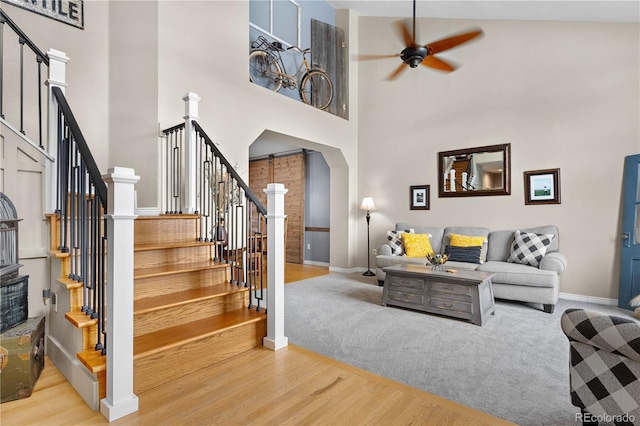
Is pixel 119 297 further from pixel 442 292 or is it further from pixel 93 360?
pixel 442 292

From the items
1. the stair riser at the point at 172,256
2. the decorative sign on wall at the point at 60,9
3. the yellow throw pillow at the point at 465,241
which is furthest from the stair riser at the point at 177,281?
the yellow throw pillow at the point at 465,241

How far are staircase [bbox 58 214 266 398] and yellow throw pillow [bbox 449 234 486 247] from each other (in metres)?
3.47

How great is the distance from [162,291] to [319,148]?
4.26m

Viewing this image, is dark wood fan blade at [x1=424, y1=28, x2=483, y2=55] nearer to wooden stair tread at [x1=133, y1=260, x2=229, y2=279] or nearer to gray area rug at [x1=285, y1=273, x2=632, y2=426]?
gray area rug at [x1=285, y1=273, x2=632, y2=426]

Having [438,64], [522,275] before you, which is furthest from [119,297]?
[522,275]

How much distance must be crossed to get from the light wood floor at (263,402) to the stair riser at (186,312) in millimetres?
415

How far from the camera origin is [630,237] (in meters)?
4.02

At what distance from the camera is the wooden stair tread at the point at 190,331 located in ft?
6.70

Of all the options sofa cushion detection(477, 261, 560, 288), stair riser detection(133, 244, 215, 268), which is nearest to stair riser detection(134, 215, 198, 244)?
stair riser detection(133, 244, 215, 268)

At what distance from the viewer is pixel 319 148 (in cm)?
625

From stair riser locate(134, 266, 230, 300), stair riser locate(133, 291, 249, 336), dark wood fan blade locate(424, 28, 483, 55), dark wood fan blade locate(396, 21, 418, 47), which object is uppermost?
dark wood fan blade locate(396, 21, 418, 47)

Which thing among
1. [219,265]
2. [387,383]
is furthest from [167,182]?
[387,383]

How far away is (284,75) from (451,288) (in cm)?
408

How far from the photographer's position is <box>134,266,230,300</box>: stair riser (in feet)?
8.17
